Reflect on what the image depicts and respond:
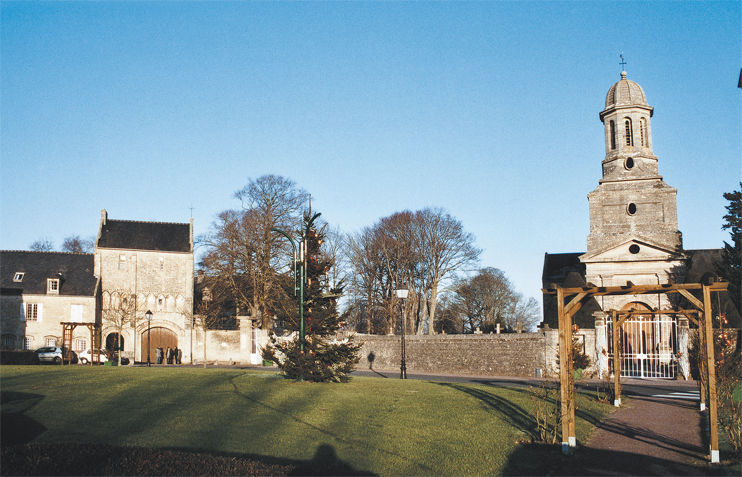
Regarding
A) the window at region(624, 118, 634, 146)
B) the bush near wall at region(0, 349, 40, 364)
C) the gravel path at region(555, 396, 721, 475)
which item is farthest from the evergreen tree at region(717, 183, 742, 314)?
the bush near wall at region(0, 349, 40, 364)

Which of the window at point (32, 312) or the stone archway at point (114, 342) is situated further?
the stone archway at point (114, 342)

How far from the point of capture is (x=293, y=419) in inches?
444

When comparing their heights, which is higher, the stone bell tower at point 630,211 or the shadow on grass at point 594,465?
the stone bell tower at point 630,211

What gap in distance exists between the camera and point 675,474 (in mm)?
9289

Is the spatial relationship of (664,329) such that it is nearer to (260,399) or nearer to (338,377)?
(338,377)

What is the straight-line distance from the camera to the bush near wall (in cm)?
2938

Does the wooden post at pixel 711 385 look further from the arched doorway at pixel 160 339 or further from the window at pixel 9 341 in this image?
the window at pixel 9 341

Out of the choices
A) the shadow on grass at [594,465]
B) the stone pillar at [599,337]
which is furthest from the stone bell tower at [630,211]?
the shadow on grass at [594,465]

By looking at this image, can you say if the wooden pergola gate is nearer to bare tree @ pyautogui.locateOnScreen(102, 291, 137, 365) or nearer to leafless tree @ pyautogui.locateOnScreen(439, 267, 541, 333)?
bare tree @ pyautogui.locateOnScreen(102, 291, 137, 365)

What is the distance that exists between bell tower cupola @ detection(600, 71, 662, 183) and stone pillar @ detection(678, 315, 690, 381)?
1214 cm

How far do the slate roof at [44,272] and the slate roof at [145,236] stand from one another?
2343 mm

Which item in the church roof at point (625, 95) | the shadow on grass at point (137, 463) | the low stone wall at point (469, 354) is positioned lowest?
the low stone wall at point (469, 354)

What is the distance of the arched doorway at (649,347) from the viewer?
31.0m

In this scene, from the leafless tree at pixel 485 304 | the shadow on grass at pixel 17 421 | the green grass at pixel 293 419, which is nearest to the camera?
the shadow on grass at pixel 17 421
